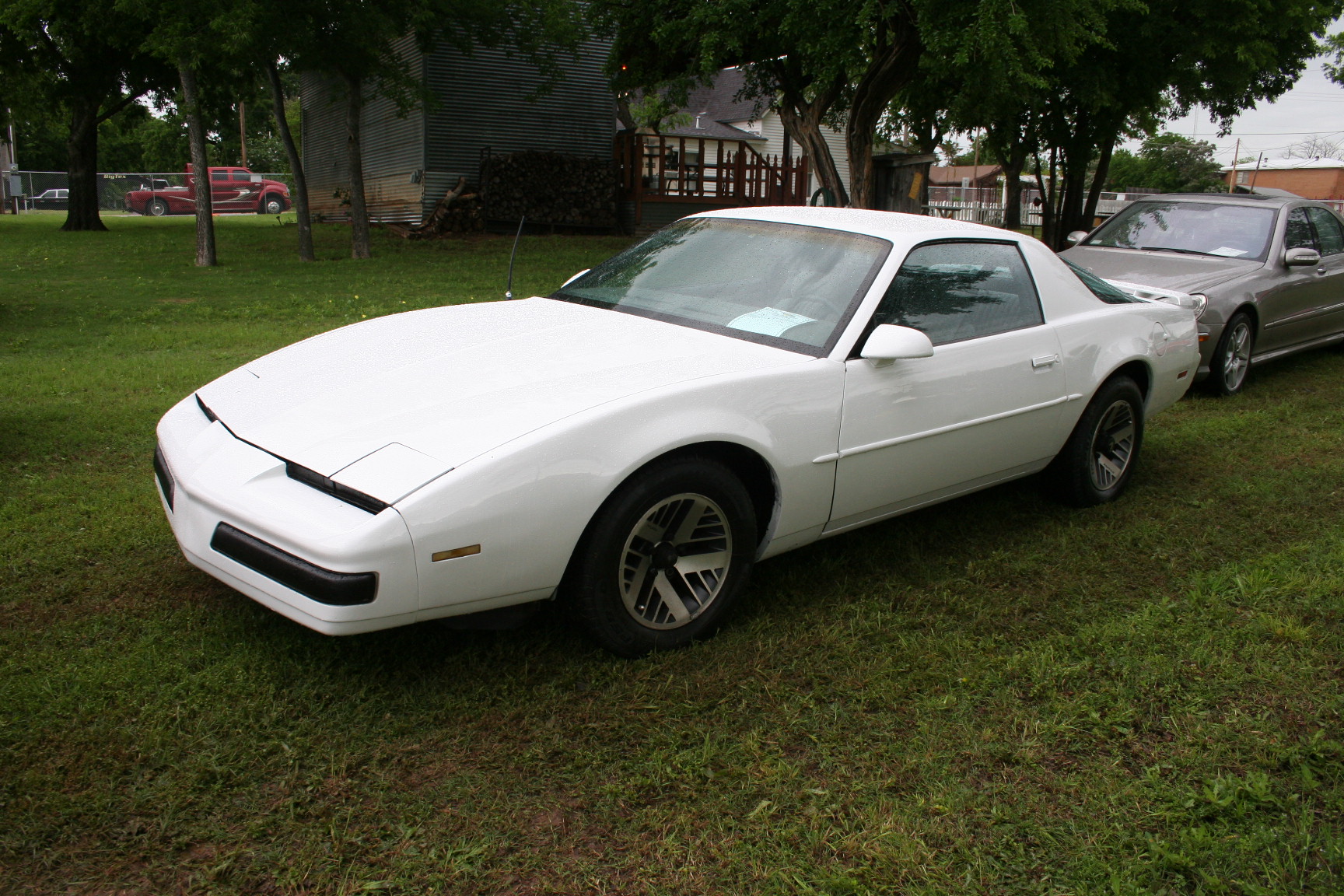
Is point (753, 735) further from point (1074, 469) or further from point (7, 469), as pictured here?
point (7, 469)

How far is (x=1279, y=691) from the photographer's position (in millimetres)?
3211

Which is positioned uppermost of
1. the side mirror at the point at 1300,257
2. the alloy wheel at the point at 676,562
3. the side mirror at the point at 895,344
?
the side mirror at the point at 1300,257

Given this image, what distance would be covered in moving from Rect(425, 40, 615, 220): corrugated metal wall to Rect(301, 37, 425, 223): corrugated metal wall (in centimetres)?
46

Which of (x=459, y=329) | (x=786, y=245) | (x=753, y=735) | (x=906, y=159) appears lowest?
(x=753, y=735)

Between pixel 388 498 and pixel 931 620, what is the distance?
2.00 metres

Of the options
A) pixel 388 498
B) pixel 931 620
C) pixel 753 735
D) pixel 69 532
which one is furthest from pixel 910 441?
pixel 69 532

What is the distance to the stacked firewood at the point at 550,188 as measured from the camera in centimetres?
2228

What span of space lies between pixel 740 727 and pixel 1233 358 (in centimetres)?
632

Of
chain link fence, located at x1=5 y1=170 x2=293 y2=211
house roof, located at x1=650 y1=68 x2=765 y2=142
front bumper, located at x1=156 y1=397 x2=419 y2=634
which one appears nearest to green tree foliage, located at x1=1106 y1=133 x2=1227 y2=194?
house roof, located at x1=650 y1=68 x2=765 y2=142

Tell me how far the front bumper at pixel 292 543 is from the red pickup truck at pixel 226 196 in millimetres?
39738

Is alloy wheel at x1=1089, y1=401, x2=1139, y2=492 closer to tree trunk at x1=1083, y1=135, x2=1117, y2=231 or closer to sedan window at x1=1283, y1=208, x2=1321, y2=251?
sedan window at x1=1283, y1=208, x2=1321, y2=251

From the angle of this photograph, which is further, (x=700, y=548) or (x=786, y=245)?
(x=786, y=245)

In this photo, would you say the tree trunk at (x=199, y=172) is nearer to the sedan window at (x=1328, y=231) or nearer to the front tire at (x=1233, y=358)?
the front tire at (x=1233, y=358)

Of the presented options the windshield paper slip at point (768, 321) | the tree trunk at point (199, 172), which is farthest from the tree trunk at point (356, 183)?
the windshield paper slip at point (768, 321)
